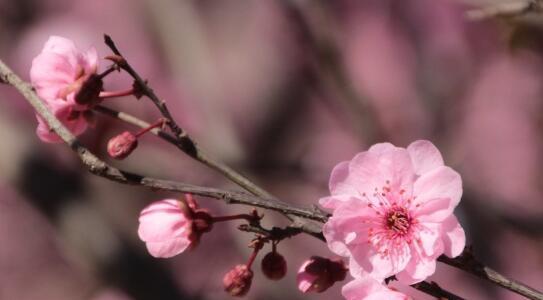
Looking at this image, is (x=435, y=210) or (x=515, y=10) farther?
(x=515, y=10)

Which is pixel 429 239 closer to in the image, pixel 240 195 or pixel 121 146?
pixel 240 195

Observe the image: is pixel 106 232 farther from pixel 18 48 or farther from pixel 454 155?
pixel 454 155

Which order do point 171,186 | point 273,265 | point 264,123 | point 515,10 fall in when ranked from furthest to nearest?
point 264,123 → point 515,10 → point 273,265 → point 171,186

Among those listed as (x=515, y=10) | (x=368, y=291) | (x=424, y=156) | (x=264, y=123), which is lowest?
(x=368, y=291)

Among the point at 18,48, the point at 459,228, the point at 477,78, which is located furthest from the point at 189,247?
the point at 477,78

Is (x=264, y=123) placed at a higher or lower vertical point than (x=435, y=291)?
higher

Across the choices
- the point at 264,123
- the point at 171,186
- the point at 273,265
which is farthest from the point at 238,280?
the point at 264,123

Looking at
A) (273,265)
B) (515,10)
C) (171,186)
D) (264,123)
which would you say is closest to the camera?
(171,186)

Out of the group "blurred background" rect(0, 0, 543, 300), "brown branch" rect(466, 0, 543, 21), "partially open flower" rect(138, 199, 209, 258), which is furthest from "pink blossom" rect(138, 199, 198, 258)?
"blurred background" rect(0, 0, 543, 300)
